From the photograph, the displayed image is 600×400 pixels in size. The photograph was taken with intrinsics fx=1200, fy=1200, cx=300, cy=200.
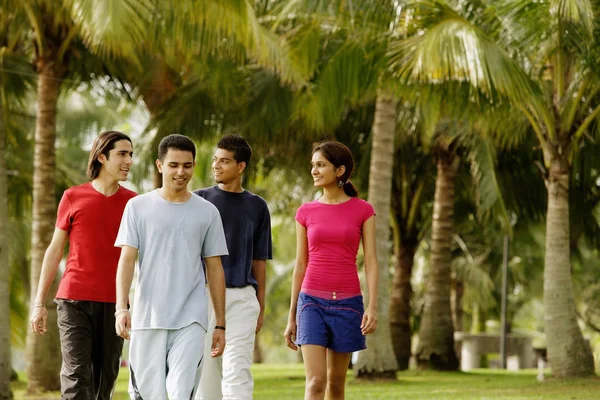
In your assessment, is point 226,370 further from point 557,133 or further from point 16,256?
point 16,256

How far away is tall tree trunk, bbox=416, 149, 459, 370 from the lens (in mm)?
21016

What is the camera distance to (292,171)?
2372cm

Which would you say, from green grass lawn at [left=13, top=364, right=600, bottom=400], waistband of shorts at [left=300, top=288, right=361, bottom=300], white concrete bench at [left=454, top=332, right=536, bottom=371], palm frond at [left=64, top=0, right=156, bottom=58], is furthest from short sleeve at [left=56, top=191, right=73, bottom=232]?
white concrete bench at [left=454, top=332, right=536, bottom=371]

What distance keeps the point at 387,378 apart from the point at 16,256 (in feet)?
36.5

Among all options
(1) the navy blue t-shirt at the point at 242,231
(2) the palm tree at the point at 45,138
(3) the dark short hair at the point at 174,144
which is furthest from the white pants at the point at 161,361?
(2) the palm tree at the point at 45,138

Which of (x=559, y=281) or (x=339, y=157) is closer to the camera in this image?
(x=339, y=157)

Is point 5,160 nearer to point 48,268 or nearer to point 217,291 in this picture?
point 48,268

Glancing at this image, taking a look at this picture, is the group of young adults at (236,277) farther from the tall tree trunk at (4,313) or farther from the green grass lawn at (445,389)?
the tall tree trunk at (4,313)

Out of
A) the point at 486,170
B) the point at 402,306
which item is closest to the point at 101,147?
the point at 486,170

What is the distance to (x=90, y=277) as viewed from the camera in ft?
24.0

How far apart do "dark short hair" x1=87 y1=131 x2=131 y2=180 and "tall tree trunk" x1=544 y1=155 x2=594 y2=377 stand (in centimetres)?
974

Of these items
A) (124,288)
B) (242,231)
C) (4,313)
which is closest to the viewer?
(124,288)

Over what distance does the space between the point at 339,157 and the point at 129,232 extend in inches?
69.8

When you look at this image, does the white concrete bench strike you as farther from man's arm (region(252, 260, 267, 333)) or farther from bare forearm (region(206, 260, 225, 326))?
bare forearm (region(206, 260, 225, 326))
